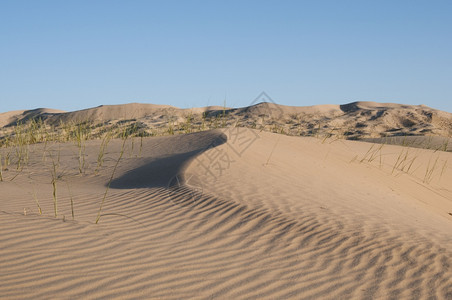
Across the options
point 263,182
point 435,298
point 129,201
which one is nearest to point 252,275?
point 435,298

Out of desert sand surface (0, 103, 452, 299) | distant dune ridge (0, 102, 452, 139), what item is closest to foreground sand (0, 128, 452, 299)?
desert sand surface (0, 103, 452, 299)

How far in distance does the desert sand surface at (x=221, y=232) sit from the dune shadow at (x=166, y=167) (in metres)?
0.04

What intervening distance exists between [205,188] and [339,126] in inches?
559

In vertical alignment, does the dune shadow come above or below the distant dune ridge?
below

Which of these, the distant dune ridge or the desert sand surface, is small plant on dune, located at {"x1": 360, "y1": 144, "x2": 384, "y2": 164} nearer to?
the desert sand surface

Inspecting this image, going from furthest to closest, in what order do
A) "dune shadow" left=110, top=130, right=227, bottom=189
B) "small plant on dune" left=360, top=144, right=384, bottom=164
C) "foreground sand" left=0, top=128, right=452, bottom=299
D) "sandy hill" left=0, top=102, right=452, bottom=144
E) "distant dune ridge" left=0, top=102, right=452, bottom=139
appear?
"distant dune ridge" left=0, top=102, right=452, bottom=139 < "sandy hill" left=0, top=102, right=452, bottom=144 < "small plant on dune" left=360, top=144, right=384, bottom=164 < "dune shadow" left=110, top=130, right=227, bottom=189 < "foreground sand" left=0, top=128, right=452, bottom=299

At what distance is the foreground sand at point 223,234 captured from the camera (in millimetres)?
2922

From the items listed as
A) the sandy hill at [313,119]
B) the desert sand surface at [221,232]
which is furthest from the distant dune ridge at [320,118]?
the desert sand surface at [221,232]

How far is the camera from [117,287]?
2.80 m

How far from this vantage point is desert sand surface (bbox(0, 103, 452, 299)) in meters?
2.93

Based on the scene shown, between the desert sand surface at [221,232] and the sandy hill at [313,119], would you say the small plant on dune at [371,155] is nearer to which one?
the desert sand surface at [221,232]

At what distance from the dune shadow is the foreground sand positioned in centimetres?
4

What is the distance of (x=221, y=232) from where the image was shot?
407cm

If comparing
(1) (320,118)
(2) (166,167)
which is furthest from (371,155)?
(1) (320,118)
